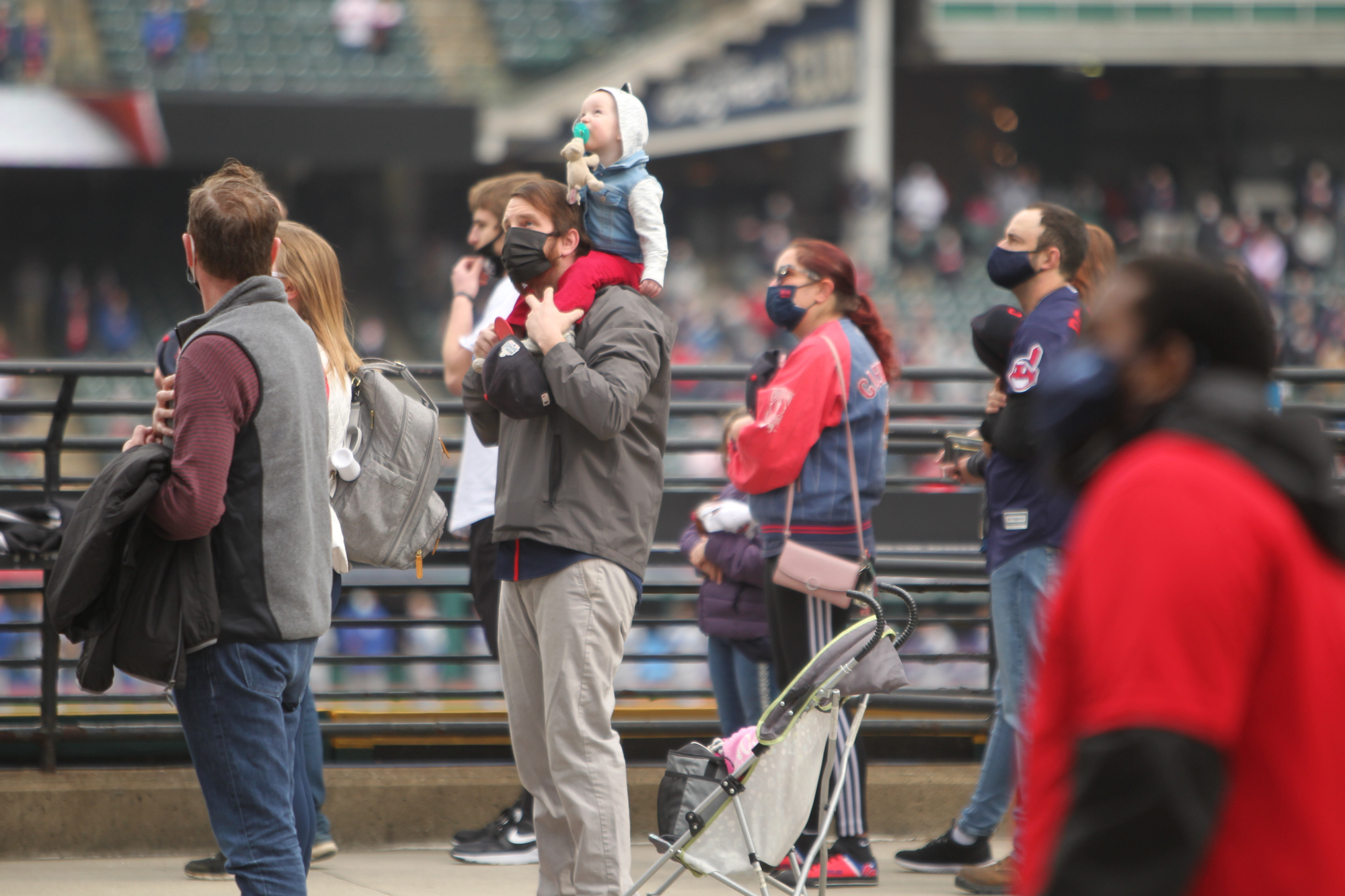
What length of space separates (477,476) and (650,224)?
1.18m

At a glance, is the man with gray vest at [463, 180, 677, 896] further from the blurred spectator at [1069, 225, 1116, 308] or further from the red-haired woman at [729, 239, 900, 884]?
the blurred spectator at [1069, 225, 1116, 308]

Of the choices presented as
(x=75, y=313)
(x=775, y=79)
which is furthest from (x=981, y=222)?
(x=75, y=313)

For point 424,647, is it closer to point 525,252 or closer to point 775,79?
point 525,252

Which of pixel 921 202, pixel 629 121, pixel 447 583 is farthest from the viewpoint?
pixel 921 202

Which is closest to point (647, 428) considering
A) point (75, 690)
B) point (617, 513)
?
point (617, 513)

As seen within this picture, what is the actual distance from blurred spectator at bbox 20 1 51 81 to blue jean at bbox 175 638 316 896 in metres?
18.9

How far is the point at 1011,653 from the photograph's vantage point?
3.86 meters

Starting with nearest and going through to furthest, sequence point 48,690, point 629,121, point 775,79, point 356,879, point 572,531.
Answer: point 572,531
point 629,121
point 356,879
point 48,690
point 775,79

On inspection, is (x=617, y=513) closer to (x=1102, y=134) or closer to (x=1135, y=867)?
(x=1135, y=867)

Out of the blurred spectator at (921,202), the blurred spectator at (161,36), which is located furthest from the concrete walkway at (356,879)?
the blurred spectator at (921,202)

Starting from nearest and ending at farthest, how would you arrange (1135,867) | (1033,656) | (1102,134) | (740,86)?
(1135,867)
(1033,656)
(740,86)
(1102,134)

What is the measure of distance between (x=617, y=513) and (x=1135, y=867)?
2.13 metres

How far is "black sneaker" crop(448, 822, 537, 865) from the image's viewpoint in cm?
434

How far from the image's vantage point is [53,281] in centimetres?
2097
